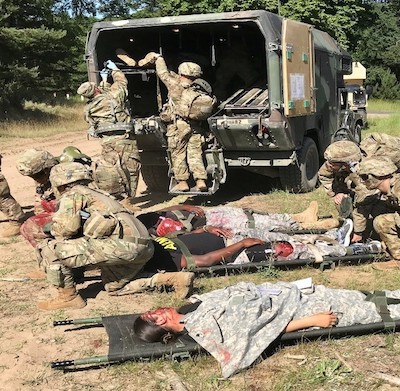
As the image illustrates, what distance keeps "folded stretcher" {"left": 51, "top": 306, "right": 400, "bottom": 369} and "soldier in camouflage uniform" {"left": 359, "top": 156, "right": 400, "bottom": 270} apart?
48.1 inches

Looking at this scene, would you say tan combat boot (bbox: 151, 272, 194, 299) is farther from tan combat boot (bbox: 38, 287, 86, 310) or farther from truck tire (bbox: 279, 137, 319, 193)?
truck tire (bbox: 279, 137, 319, 193)

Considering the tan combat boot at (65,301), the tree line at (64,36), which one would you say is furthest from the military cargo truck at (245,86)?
the tree line at (64,36)

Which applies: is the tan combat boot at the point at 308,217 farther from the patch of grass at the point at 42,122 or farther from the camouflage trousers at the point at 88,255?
the patch of grass at the point at 42,122

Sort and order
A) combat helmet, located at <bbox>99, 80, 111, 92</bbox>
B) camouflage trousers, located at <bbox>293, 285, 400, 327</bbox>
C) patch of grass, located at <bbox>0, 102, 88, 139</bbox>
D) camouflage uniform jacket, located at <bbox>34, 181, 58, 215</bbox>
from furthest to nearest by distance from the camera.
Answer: patch of grass, located at <bbox>0, 102, 88, 139</bbox>
combat helmet, located at <bbox>99, 80, 111, 92</bbox>
camouflage uniform jacket, located at <bbox>34, 181, 58, 215</bbox>
camouflage trousers, located at <bbox>293, 285, 400, 327</bbox>

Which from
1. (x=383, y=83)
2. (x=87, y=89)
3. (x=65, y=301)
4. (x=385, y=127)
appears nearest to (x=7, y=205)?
(x=87, y=89)

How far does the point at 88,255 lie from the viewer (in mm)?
4098

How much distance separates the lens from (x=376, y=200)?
5133 millimetres

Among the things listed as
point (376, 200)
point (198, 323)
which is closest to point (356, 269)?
point (376, 200)

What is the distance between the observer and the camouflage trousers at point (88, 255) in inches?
161

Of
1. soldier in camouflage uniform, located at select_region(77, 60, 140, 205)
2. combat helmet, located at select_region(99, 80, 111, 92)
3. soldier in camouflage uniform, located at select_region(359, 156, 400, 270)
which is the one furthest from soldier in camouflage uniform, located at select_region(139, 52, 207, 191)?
soldier in camouflage uniform, located at select_region(359, 156, 400, 270)

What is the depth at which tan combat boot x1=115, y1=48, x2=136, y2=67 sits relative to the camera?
7.60m

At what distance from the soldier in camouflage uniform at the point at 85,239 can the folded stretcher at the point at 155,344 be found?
0.60 meters

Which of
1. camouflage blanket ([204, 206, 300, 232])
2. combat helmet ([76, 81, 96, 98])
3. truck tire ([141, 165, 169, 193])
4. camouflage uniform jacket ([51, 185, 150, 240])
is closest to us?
camouflage uniform jacket ([51, 185, 150, 240])

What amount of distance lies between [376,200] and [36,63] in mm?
18062
